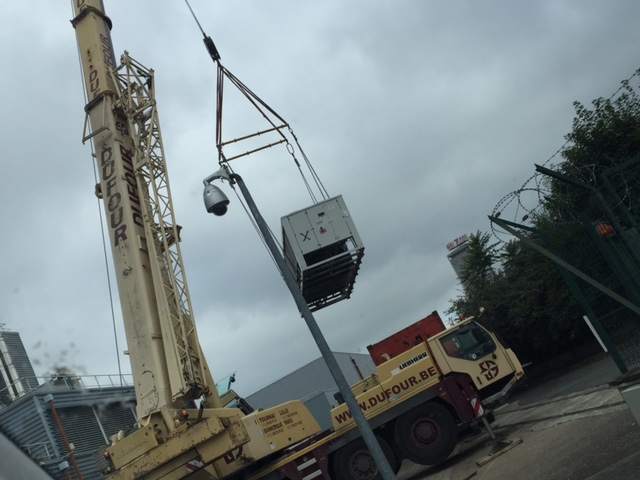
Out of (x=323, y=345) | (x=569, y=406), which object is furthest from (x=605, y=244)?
(x=323, y=345)

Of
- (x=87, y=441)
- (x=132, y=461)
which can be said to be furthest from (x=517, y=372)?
(x=87, y=441)

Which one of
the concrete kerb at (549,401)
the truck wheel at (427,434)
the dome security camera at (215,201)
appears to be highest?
the dome security camera at (215,201)

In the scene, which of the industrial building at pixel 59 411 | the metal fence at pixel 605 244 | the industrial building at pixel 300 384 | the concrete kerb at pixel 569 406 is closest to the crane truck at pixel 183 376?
the concrete kerb at pixel 569 406

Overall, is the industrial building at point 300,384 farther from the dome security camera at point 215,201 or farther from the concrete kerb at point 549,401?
the dome security camera at point 215,201

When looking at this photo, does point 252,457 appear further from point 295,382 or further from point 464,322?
point 295,382

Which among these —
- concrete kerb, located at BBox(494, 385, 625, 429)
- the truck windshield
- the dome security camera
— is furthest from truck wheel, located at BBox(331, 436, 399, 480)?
the dome security camera

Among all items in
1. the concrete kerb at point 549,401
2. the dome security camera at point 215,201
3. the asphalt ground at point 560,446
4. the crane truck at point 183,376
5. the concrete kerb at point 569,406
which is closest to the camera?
the asphalt ground at point 560,446

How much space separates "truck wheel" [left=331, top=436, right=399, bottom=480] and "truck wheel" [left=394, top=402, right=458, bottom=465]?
1.46 ft

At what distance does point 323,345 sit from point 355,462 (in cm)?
585

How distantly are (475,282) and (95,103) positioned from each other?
75.8ft

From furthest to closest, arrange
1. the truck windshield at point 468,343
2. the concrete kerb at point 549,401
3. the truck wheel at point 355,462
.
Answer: the truck windshield at point 468,343 → the truck wheel at point 355,462 → the concrete kerb at point 549,401

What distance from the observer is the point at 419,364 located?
41.7ft

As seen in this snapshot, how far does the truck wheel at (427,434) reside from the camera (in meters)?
12.1

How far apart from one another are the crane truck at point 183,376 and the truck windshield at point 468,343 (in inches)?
0.9
